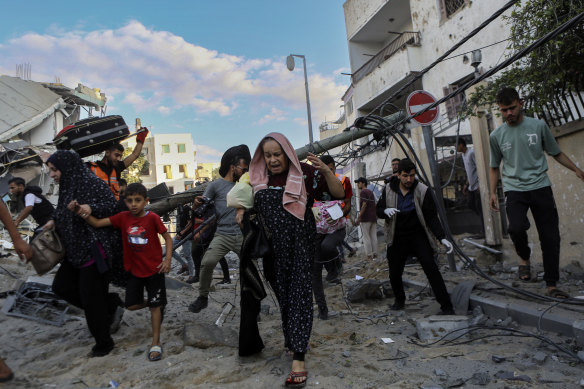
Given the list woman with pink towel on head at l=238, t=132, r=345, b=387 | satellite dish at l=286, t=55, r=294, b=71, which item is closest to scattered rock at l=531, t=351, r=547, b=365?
woman with pink towel on head at l=238, t=132, r=345, b=387

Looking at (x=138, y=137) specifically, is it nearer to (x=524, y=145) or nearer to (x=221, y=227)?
(x=221, y=227)

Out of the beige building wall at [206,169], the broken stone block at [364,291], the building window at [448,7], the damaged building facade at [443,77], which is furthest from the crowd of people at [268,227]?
the beige building wall at [206,169]

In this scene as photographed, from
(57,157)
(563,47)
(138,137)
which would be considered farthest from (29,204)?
(563,47)

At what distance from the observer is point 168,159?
56.3m

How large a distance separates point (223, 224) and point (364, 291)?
2327 millimetres

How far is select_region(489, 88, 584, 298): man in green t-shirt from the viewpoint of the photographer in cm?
414

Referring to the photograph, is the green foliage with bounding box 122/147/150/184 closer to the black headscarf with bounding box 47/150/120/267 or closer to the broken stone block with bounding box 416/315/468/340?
the black headscarf with bounding box 47/150/120/267

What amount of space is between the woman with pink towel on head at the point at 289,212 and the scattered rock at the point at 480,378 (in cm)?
117

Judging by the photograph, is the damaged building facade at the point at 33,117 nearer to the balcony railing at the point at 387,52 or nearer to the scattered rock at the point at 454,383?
the balcony railing at the point at 387,52

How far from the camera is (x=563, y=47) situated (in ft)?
17.5

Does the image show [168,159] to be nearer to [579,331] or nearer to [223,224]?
[223,224]

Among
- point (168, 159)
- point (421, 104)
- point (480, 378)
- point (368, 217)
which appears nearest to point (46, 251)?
point (480, 378)

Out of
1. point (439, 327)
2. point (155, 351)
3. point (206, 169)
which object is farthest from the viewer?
point (206, 169)

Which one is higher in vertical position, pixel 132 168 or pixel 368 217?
pixel 132 168
